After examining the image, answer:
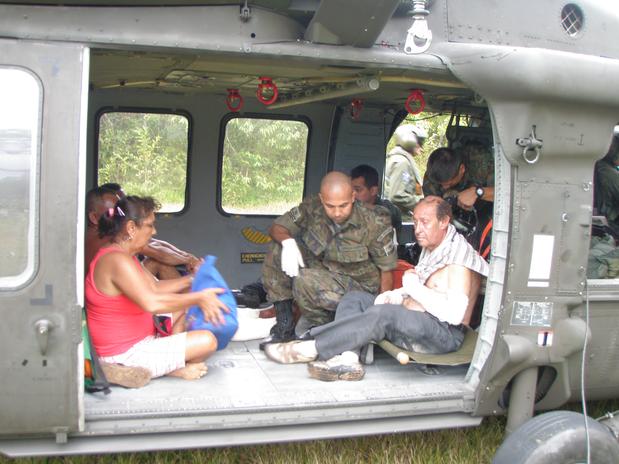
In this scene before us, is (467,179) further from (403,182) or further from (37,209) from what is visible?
(37,209)

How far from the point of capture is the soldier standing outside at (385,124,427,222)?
676 cm

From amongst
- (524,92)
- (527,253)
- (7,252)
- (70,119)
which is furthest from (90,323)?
(524,92)

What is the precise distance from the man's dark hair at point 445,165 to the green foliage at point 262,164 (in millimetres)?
1991

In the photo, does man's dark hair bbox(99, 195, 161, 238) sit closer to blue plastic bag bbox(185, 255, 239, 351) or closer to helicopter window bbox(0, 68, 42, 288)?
blue plastic bag bbox(185, 255, 239, 351)

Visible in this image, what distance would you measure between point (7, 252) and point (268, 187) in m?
3.83

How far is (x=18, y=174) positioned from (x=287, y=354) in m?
1.95

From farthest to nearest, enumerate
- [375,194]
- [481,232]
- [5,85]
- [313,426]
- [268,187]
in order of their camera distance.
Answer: [268,187] → [375,194] → [481,232] → [313,426] → [5,85]

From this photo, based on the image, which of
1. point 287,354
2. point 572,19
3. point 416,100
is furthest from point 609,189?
point 287,354

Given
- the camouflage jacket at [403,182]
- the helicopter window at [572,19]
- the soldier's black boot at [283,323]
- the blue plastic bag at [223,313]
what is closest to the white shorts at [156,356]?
the blue plastic bag at [223,313]

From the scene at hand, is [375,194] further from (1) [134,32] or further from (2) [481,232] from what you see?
(1) [134,32]

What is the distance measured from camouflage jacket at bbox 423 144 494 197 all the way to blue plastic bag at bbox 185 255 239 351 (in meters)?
2.00

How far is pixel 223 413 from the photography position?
3375 mm

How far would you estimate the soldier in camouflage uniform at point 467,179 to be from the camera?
470 cm

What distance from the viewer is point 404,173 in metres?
6.80
